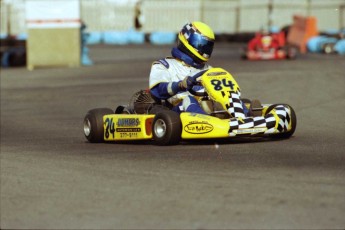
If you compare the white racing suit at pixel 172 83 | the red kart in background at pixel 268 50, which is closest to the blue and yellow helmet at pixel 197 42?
the white racing suit at pixel 172 83

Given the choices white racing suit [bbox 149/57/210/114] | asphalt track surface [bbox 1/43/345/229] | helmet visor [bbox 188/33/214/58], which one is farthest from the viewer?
helmet visor [bbox 188/33/214/58]

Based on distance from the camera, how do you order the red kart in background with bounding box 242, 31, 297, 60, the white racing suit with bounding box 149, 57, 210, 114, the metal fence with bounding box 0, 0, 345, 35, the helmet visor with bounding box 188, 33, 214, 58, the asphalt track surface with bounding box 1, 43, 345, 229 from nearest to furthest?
the asphalt track surface with bounding box 1, 43, 345, 229
the white racing suit with bounding box 149, 57, 210, 114
the helmet visor with bounding box 188, 33, 214, 58
the red kart in background with bounding box 242, 31, 297, 60
the metal fence with bounding box 0, 0, 345, 35

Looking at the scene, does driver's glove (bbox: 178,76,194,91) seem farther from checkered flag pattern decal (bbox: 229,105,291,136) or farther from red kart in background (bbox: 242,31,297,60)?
red kart in background (bbox: 242,31,297,60)

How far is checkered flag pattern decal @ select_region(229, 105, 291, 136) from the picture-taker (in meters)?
8.20

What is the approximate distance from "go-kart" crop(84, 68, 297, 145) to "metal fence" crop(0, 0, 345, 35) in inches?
1172

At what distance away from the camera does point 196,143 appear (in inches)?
339

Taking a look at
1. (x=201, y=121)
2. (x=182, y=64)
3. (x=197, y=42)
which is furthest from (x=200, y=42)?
(x=201, y=121)

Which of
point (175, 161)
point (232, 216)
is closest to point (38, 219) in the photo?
point (232, 216)

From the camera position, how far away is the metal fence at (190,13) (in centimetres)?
3981

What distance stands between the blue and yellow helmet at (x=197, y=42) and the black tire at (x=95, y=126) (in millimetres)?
950

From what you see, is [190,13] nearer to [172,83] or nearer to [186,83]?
[172,83]

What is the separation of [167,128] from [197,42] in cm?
120

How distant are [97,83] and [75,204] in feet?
38.1

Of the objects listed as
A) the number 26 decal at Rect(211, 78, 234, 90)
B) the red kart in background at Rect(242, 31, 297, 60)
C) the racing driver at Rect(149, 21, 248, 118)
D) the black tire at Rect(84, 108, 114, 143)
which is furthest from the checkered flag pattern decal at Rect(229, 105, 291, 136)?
the red kart in background at Rect(242, 31, 297, 60)
